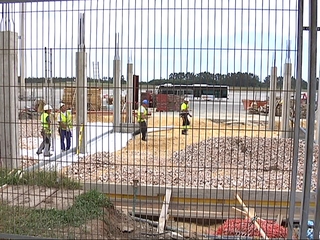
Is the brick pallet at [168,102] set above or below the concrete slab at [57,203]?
above

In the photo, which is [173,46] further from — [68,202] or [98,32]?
[68,202]

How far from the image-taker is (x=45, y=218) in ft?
14.8

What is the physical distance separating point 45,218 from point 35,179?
1.57 metres

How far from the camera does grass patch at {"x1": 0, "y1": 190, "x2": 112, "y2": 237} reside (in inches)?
165

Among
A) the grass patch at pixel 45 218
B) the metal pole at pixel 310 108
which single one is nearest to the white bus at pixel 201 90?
the metal pole at pixel 310 108

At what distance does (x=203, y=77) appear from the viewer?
4.20m

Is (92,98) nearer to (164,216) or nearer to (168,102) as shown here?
(164,216)

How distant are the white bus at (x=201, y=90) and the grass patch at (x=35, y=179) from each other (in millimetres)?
2428

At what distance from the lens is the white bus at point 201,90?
13.7 ft

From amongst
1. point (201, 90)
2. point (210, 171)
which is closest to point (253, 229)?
point (201, 90)

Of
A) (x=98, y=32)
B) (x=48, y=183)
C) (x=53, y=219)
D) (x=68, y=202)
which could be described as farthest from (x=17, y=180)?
(x=98, y=32)

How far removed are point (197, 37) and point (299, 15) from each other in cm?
97

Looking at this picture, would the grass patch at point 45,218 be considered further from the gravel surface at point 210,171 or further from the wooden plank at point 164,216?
the wooden plank at point 164,216

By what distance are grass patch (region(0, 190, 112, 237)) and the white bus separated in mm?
1947
